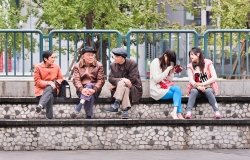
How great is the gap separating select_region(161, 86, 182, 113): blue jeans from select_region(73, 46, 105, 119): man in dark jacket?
1.18 metres

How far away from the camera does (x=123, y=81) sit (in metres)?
12.1

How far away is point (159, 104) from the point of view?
12656 mm

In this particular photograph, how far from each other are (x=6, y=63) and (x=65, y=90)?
189 centimetres

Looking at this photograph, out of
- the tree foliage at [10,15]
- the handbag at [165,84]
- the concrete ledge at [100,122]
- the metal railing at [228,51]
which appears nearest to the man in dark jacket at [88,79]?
the concrete ledge at [100,122]

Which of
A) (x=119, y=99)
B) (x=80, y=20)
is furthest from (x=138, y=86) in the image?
(x=80, y=20)

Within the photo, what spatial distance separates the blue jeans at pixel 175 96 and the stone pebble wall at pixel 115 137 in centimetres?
93

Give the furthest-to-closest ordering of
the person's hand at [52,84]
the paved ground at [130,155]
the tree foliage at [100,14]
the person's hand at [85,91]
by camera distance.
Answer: the tree foliage at [100,14] < the person's hand at [52,84] < the person's hand at [85,91] < the paved ground at [130,155]

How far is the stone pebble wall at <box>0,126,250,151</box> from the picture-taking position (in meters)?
11.1

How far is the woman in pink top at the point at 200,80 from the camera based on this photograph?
1211 centimetres

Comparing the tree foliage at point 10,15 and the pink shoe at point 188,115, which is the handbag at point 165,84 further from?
the tree foliage at point 10,15

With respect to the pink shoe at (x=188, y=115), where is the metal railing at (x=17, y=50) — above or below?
above

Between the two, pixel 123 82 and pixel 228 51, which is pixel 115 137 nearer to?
pixel 123 82

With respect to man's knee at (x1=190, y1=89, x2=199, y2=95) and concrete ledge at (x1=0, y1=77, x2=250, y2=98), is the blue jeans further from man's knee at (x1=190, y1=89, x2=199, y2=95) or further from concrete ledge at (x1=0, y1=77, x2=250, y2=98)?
concrete ledge at (x1=0, y1=77, x2=250, y2=98)

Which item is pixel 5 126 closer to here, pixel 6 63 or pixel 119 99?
pixel 119 99
